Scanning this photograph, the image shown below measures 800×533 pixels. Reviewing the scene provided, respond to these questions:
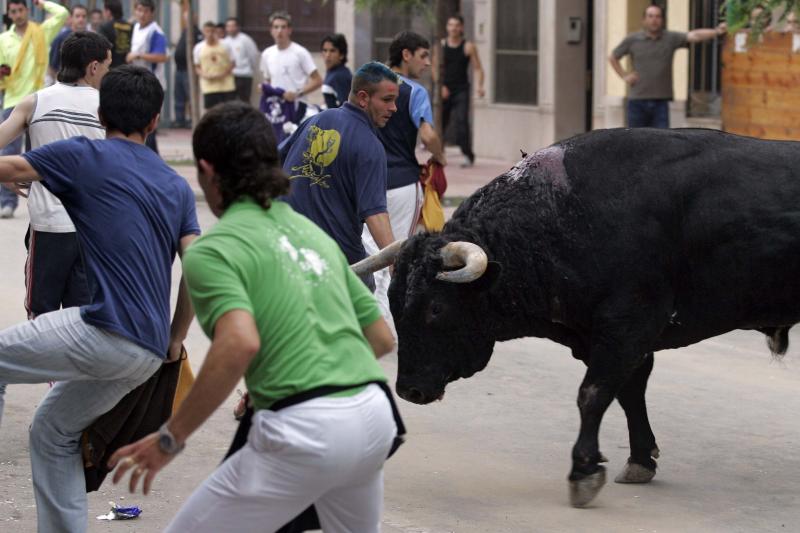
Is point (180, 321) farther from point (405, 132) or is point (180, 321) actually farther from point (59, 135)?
point (405, 132)

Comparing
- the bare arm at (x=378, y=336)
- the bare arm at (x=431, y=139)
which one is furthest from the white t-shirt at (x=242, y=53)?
the bare arm at (x=378, y=336)

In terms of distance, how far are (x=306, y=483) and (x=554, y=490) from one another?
3137mm

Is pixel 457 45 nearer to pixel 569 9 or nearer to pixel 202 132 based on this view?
pixel 569 9

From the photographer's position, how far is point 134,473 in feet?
13.3

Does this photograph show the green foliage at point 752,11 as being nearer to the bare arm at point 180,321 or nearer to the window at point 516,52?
the bare arm at point 180,321

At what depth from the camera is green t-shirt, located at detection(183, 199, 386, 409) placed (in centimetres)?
402

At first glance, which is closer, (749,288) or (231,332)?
(231,332)

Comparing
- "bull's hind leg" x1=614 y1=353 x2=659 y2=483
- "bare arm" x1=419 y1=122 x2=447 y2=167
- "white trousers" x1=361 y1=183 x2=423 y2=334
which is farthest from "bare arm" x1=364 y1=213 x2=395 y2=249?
"bare arm" x1=419 y1=122 x2=447 y2=167

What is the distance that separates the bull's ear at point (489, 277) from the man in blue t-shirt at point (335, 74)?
7.79m

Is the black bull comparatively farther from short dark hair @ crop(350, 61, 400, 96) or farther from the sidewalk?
the sidewalk

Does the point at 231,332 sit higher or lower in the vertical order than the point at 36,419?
higher

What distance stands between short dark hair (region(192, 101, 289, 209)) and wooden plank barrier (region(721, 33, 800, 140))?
12.2m

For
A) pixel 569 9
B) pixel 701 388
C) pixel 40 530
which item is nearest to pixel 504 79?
pixel 569 9

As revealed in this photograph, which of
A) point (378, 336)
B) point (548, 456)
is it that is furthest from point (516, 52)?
point (378, 336)
